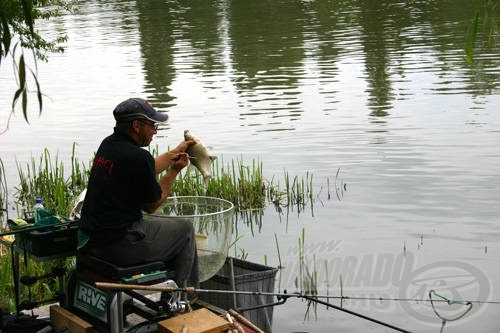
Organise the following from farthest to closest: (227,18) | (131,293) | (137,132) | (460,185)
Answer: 1. (227,18)
2. (460,185)
3. (137,132)
4. (131,293)

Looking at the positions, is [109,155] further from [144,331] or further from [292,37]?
[292,37]

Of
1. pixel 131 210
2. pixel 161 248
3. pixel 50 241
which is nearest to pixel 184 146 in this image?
pixel 131 210

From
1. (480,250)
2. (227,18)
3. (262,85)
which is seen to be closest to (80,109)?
(262,85)

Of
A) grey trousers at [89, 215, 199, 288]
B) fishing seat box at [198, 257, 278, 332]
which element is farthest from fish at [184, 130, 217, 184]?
fishing seat box at [198, 257, 278, 332]

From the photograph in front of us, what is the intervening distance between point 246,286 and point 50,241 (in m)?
1.37

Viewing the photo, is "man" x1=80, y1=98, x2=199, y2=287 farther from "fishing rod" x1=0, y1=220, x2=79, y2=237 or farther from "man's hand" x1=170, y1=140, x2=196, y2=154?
"man's hand" x1=170, y1=140, x2=196, y2=154

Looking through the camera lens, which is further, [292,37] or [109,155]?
[292,37]

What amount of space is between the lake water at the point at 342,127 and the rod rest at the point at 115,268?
2328mm

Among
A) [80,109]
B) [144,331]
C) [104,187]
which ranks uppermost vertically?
[104,187]

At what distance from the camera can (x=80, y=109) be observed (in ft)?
54.6

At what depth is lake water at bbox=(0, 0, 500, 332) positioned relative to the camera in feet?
25.4

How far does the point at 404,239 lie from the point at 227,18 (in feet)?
74.1

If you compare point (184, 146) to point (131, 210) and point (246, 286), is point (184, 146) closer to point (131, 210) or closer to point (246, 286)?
point (131, 210)

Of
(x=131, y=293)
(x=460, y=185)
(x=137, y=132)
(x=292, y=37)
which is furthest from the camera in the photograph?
(x=292, y=37)
